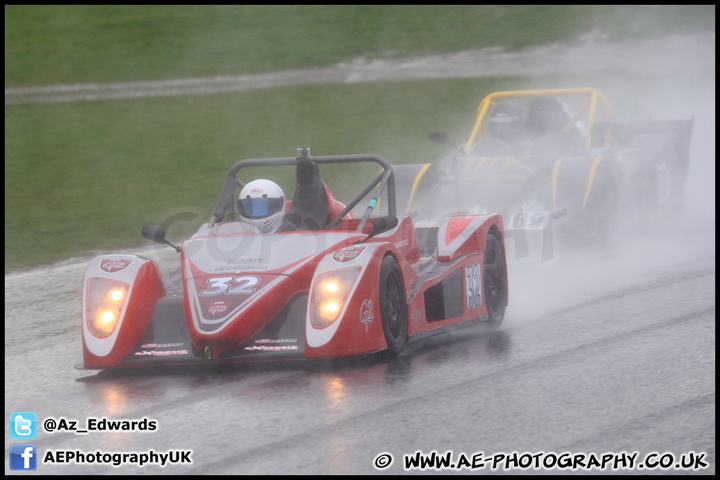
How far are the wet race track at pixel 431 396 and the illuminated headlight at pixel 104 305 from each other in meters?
0.31

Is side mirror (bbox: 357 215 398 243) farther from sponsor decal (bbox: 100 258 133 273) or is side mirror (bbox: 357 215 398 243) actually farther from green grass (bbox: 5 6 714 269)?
green grass (bbox: 5 6 714 269)

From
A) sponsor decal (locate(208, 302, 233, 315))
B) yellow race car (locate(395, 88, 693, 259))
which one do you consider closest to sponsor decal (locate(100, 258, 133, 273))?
sponsor decal (locate(208, 302, 233, 315))

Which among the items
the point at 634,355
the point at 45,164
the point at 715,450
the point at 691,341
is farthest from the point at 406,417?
the point at 45,164

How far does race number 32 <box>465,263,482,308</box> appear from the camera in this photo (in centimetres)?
651

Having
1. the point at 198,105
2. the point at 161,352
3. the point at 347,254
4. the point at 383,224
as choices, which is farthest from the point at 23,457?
the point at 198,105

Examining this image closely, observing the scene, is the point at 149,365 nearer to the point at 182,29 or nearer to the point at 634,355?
the point at 634,355

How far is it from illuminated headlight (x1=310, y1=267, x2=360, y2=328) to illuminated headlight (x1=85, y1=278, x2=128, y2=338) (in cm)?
119

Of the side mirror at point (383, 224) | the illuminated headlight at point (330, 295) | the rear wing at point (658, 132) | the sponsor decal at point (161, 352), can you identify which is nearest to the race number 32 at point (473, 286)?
the side mirror at point (383, 224)

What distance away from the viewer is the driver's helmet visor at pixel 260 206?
21.2 ft

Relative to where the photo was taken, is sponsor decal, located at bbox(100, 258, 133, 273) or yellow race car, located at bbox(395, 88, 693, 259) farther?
yellow race car, located at bbox(395, 88, 693, 259)

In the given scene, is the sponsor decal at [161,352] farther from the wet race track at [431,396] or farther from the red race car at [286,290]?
the wet race track at [431,396]

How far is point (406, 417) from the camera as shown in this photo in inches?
178

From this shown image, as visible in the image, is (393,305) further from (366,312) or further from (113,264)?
(113,264)

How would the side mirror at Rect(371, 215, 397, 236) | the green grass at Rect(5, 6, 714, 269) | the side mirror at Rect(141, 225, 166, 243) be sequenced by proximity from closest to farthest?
1. the side mirror at Rect(371, 215, 397, 236)
2. the side mirror at Rect(141, 225, 166, 243)
3. the green grass at Rect(5, 6, 714, 269)
